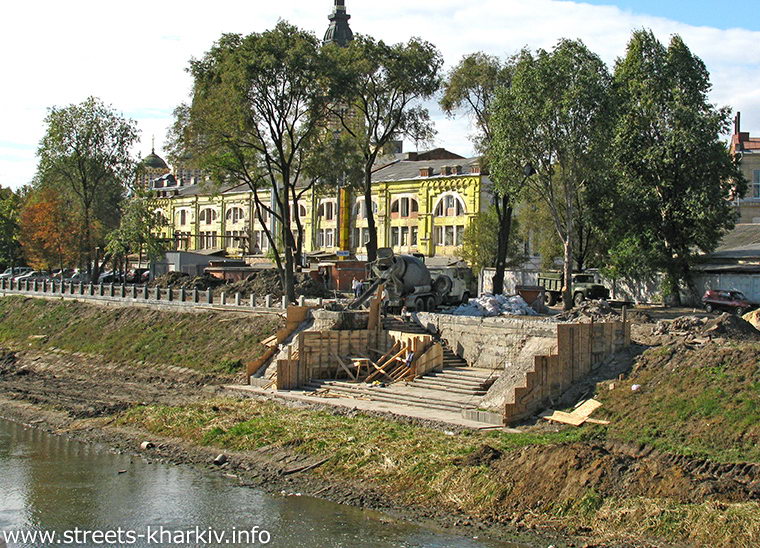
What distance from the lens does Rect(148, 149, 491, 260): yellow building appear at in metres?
66.0

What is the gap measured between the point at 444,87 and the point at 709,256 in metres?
16.6

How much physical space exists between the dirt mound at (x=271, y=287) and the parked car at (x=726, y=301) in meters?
20.8

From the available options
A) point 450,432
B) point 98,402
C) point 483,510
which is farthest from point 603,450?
point 98,402

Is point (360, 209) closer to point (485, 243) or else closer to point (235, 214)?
point (235, 214)

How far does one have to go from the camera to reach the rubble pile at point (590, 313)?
3328 cm

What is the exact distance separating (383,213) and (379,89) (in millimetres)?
25907

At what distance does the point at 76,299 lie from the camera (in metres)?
54.2

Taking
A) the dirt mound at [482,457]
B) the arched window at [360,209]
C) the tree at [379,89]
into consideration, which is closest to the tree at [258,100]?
the tree at [379,89]

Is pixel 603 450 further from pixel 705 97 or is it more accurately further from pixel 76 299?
pixel 76 299

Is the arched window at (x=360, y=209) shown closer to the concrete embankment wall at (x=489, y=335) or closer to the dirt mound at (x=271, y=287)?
the dirt mound at (x=271, y=287)

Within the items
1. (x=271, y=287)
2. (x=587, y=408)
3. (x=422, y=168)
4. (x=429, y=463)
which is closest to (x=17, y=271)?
(x=422, y=168)

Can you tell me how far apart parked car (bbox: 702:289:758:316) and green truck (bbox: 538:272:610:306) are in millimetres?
5735

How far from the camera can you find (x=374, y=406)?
2819 centimetres

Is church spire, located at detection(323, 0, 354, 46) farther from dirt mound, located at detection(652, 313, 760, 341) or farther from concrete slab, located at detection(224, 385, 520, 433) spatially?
dirt mound, located at detection(652, 313, 760, 341)
